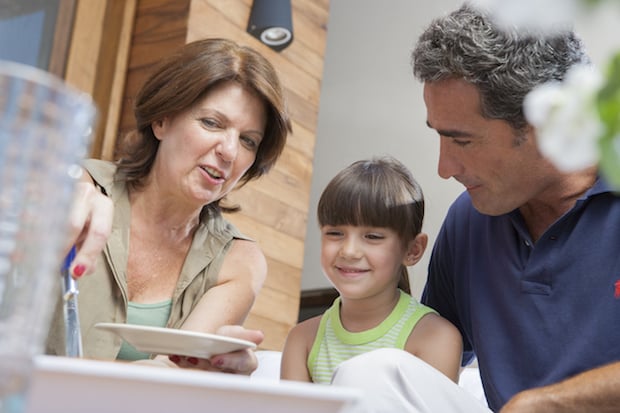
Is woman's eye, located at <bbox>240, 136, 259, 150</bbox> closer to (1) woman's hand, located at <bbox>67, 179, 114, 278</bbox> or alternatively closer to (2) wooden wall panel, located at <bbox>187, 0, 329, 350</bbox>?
(1) woman's hand, located at <bbox>67, 179, 114, 278</bbox>

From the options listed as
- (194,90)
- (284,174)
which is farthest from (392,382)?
(284,174)

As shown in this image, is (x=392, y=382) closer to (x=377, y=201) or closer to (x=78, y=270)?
(x=78, y=270)

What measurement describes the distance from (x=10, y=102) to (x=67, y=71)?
2.87 metres

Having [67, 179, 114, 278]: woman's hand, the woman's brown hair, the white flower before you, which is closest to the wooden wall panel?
the woman's brown hair

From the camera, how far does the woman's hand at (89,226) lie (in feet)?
3.63

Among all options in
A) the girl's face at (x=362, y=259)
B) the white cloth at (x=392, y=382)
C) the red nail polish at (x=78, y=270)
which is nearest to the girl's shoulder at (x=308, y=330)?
the girl's face at (x=362, y=259)

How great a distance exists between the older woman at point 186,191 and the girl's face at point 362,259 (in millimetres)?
203

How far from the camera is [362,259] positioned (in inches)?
73.4

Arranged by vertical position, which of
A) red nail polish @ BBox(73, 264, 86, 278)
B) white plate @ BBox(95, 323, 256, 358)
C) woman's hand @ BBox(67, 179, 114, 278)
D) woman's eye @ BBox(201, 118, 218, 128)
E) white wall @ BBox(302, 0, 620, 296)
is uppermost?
white wall @ BBox(302, 0, 620, 296)

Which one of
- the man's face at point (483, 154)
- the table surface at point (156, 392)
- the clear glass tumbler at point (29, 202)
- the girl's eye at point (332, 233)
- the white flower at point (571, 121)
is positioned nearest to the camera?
the white flower at point (571, 121)

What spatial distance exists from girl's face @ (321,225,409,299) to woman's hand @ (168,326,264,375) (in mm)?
452

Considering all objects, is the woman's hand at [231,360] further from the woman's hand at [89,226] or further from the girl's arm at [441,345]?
the girl's arm at [441,345]

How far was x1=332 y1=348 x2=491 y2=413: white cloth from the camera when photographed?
1232 mm

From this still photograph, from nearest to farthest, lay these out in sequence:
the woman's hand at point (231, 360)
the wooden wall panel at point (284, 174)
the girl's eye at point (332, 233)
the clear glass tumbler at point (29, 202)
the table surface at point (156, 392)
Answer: the clear glass tumbler at point (29, 202)
the table surface at point (156, 392)
the woman's hand at point (231, 360)
the girl's eye at point (332, 233)
the wooden wall panel at point (284, 174)
